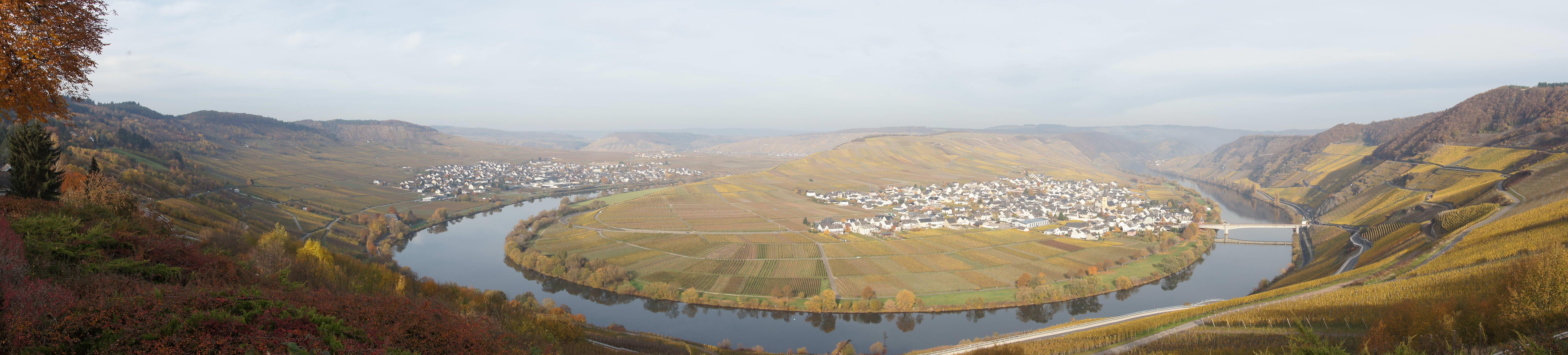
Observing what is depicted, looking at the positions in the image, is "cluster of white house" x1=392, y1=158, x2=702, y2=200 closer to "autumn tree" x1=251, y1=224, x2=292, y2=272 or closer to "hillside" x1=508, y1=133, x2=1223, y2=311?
"hillside" x1=508, y1=133, x2=1223, y2=311

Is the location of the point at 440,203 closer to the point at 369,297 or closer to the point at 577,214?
the point at 577,214

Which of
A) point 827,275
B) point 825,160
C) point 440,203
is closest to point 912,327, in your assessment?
point 827,275

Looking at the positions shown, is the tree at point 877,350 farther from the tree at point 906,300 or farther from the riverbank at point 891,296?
the tree at point 906,300

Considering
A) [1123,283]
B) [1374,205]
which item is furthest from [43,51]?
[1374,205]

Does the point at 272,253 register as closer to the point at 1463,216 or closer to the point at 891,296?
the point at 891,296

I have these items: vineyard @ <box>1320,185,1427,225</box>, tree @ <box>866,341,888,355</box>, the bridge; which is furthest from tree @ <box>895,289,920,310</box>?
vineyard @ <box>1320,185,1427,225</box>

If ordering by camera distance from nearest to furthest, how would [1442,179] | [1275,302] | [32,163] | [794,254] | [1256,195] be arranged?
[32,163]
[1275,302]
[794,254]
[1442,179]
[1256,195]

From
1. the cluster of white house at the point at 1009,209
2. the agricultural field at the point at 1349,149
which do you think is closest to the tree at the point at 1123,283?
the cluster of white house at the point at 1009,209
